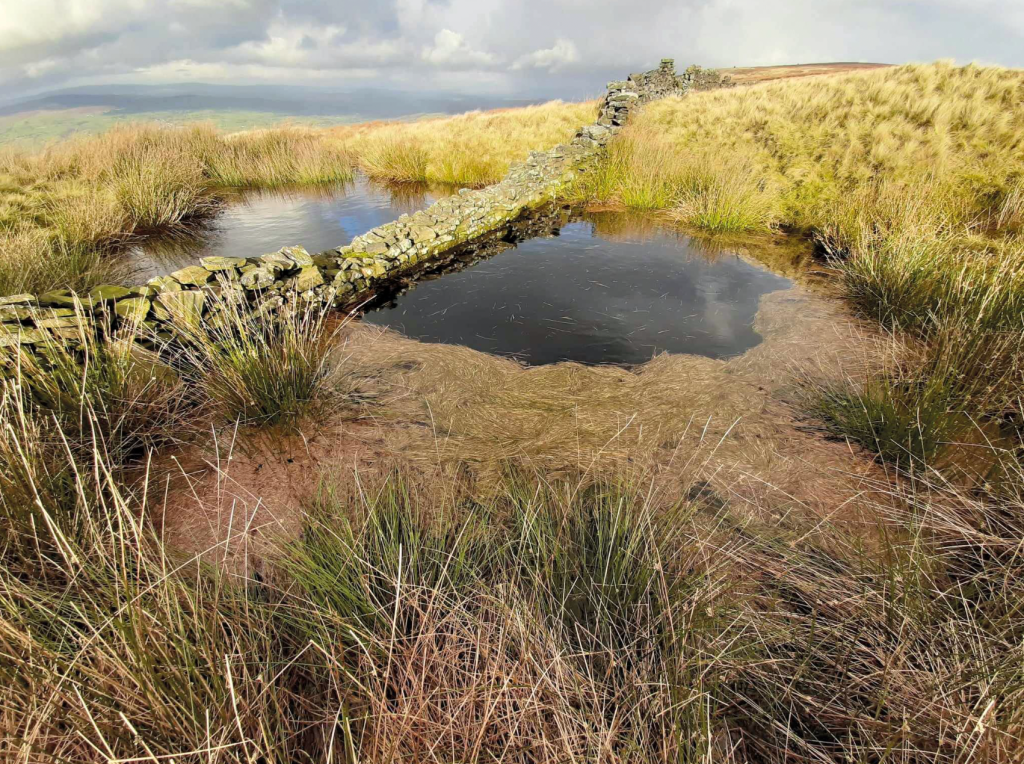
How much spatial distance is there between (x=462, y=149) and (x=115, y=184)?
25.8ft

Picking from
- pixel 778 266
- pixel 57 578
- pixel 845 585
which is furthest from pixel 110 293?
pixel 778 266

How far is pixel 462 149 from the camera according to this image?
1230 cm

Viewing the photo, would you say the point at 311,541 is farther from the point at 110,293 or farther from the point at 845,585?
the point at 110,293

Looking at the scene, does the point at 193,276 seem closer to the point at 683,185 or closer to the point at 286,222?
the point at 286,222

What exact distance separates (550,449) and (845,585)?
1.67 m

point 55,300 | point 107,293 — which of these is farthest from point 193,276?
point 55,300

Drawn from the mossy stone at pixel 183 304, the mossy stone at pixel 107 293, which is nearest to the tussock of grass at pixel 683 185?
the mossy stone at pixel 183 304

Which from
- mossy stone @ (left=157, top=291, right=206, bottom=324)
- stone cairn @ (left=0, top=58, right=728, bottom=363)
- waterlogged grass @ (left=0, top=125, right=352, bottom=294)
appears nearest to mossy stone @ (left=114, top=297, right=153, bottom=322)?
stone cairn @ (left=0, top=58, right=728, bottom=363)

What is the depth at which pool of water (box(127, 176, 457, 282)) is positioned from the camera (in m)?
6.51

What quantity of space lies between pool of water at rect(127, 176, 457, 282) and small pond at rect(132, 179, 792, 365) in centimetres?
4

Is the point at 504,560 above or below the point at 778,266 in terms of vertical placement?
below

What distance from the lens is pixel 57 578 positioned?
1835mm

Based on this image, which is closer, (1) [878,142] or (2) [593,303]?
(2) [593,303]

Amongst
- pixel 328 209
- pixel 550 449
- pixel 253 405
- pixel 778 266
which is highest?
pixel 328 209
